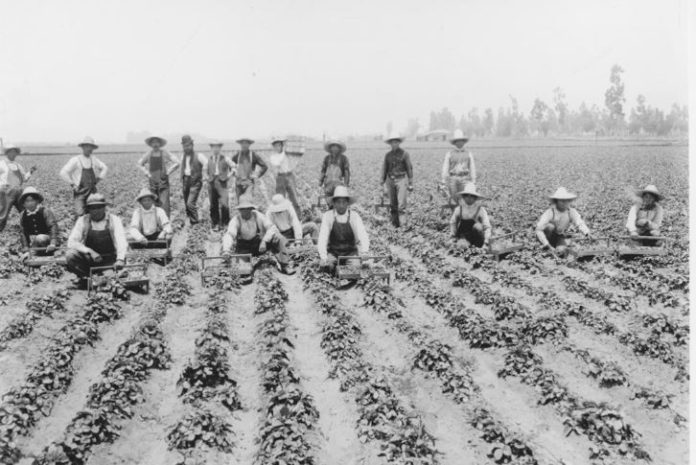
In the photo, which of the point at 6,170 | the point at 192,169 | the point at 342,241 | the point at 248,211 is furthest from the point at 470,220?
the point at 6,170

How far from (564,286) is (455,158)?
378 cm

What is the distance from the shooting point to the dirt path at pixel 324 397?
13.7 feet

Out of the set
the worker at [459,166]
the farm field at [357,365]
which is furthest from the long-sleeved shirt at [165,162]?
the worker at [459,166]

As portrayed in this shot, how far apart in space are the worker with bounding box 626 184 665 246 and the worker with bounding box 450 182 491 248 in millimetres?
2176

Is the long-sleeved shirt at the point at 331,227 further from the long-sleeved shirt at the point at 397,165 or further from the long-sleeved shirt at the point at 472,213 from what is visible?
the long-sleeved shirt at the point at 397,165

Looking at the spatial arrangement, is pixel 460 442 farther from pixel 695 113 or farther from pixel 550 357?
pixel 695 113

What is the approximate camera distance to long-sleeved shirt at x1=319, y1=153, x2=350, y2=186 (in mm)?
10703

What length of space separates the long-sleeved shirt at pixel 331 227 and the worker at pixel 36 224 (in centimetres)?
402

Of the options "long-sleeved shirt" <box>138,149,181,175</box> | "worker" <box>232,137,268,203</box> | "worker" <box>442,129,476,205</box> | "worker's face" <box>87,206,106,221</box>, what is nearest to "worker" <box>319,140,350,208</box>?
"worker" <box>232,137,268,203</box>

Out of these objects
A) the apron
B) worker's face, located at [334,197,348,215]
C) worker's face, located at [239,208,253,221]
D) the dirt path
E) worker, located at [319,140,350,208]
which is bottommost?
the dirt path

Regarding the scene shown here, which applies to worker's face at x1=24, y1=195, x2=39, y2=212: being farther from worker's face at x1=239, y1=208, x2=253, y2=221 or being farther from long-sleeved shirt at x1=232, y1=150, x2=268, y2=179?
long-sleeved shirt at x1=232, y1=150, x2=268, y2=179

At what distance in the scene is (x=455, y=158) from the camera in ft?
35.3

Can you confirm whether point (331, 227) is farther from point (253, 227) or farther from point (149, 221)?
point (149, 221)

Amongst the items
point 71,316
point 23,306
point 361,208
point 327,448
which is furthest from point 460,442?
point 361,208
